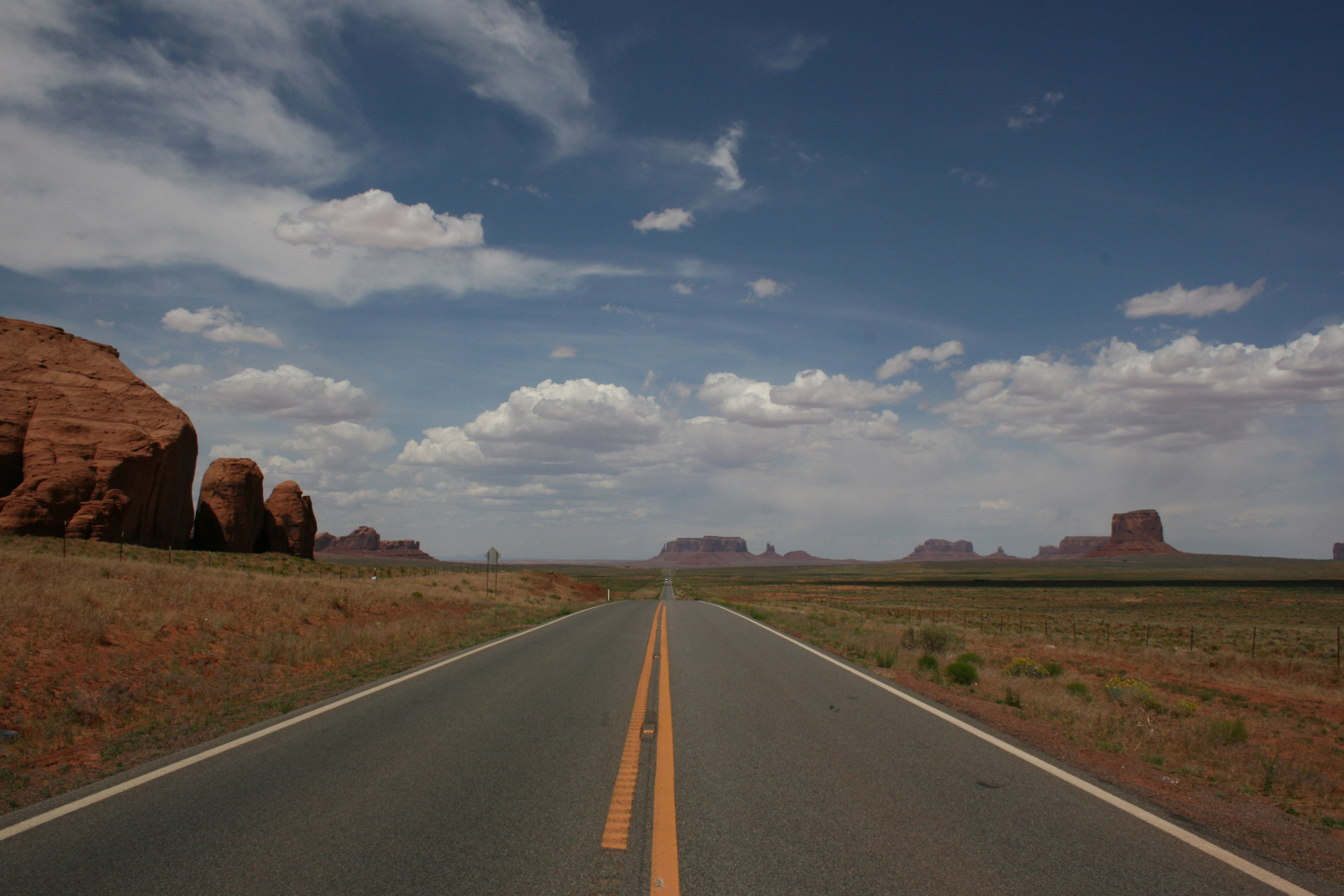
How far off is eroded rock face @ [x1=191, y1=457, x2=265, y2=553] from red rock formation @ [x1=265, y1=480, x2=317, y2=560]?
4334 mm

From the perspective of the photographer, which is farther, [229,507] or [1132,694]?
[229,507]

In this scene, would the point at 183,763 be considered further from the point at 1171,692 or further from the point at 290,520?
the point at 290,520

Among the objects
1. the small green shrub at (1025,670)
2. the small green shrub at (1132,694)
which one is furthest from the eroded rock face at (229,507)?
the small green shrub at (1132,694)

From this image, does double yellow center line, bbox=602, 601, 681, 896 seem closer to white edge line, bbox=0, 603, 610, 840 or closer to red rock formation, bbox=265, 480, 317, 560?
white edge line, bbox=0, 603, 610, 840

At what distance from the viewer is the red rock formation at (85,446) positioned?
32500 millimetres

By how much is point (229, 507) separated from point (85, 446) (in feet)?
61.2

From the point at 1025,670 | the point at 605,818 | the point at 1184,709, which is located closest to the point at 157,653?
the point at 605,818

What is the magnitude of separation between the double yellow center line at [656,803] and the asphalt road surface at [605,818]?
0.02 m

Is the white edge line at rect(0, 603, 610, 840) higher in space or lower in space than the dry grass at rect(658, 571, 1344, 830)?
higher

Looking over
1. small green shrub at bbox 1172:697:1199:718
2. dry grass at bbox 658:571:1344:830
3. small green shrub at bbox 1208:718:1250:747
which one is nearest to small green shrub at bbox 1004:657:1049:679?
dry grass at bbox 658:571:1344:830

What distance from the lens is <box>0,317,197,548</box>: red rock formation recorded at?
107 feet

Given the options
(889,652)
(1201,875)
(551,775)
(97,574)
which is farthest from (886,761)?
(97,574)

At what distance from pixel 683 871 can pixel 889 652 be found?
12436 mm

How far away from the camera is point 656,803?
17.3 feet
